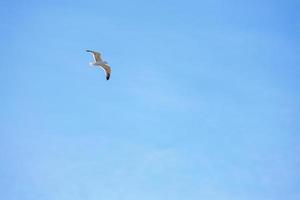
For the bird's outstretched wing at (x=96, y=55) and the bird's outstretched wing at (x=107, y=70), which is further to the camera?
the bird's outstretched wing at (x=107, y=70)

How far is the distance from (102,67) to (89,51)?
4439mm

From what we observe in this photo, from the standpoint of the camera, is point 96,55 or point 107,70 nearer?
point 96,55

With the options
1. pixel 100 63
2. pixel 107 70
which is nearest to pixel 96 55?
pixel 100 63

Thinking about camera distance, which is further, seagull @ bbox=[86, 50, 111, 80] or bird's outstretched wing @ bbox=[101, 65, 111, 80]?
bird's outstretched wing @ bbox=[101, 65, 111, 80]

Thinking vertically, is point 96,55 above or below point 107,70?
below

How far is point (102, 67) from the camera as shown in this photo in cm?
10900

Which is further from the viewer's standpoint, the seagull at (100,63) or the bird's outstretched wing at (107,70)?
the bird's outstretched wing at (107,70)

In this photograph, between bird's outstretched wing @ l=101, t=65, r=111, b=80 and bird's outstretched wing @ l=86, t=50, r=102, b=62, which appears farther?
bird's outstretched wing @ l=101, t=65, r=111, b=80

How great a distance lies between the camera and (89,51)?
346 feet

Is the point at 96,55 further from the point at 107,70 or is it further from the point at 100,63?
the point at 107,70
